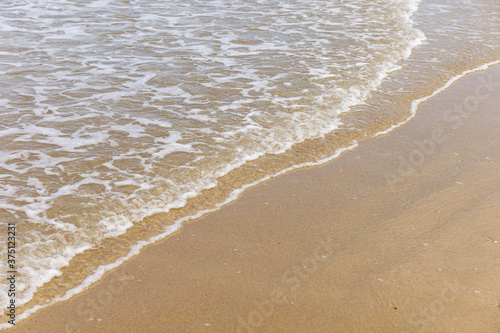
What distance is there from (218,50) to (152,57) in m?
1.20

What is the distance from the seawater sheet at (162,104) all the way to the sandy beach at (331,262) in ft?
1.05

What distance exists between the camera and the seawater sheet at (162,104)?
4.56m

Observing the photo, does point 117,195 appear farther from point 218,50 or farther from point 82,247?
point 218,50

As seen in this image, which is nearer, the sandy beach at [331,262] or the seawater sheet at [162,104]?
the sandy beach at [331,262]

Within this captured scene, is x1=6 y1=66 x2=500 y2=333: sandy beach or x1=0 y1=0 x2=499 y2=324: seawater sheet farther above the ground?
x1=0 y1=0 x2=499 y2=324: seawater sheet

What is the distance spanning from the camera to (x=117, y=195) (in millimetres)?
4883

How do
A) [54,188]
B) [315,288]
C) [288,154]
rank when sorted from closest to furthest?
1. [315,288]
2. [54,188]
3. [288,154]

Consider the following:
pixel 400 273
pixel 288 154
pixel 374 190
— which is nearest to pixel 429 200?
pixel 374 190

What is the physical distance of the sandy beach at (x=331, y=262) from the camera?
3451 mm

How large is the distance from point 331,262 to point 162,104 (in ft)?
12.3

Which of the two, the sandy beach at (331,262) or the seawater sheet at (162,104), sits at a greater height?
the seawater sheet at (162,104)

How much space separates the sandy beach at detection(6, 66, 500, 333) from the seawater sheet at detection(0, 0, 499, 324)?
319 millimetres

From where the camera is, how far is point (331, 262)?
13.2ft

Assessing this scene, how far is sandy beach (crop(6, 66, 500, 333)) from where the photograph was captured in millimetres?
3451
